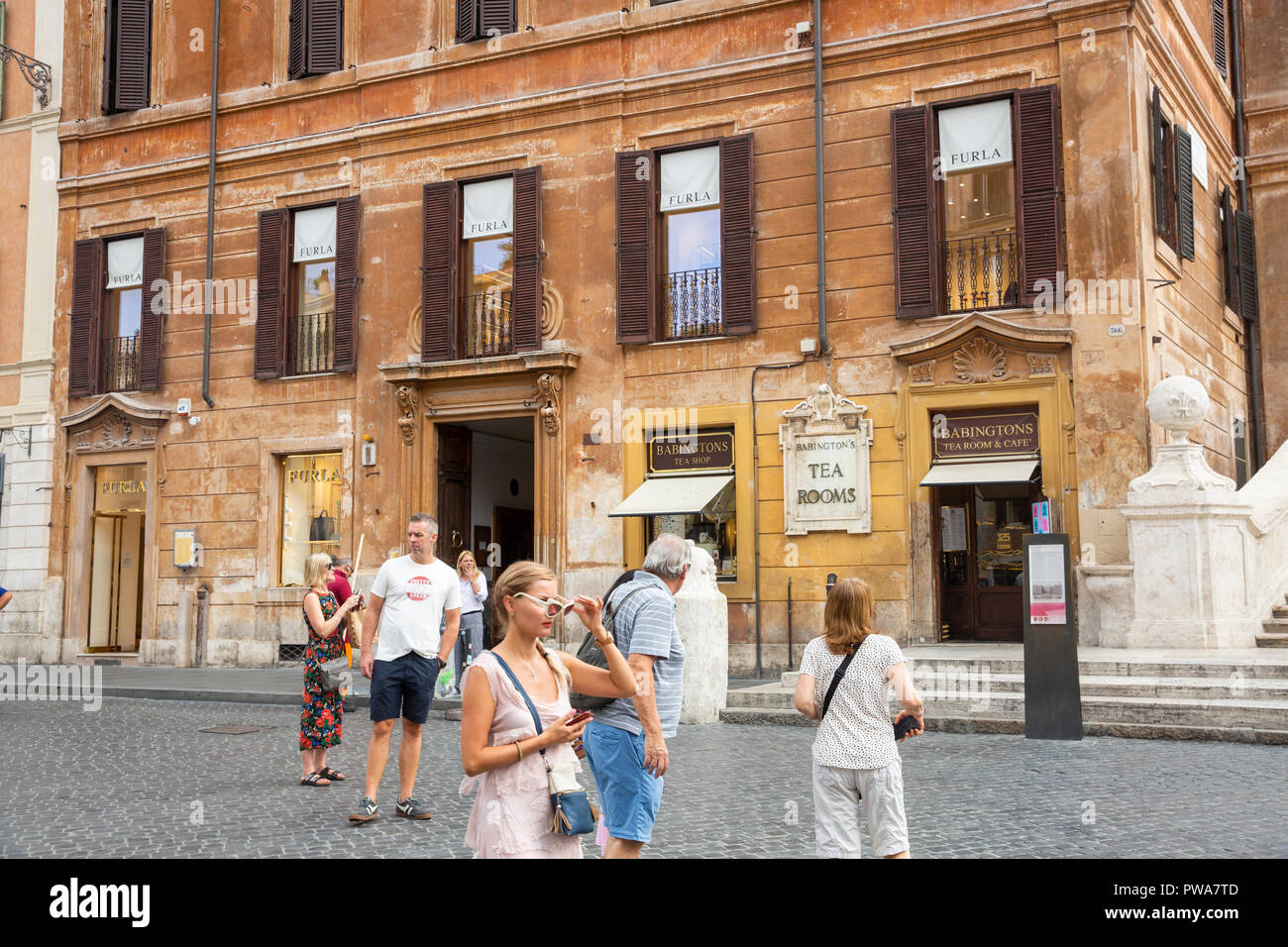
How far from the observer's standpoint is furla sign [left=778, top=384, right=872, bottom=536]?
1619cm

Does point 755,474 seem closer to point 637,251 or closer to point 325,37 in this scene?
point 637,251

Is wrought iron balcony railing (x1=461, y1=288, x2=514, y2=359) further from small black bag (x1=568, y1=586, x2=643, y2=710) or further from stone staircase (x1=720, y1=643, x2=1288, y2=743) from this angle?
small black bag (x1=568, y1=586, x2=643, y2=710)

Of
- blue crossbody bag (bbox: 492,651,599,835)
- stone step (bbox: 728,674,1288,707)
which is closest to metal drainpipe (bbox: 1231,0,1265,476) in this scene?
stone step (bbox: 728,674,1288,707)

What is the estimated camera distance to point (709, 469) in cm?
1733

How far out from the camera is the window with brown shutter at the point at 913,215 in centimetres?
1611

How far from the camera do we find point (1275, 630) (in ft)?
45.2

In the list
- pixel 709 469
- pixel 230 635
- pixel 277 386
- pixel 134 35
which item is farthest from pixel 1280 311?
pixel 134 35

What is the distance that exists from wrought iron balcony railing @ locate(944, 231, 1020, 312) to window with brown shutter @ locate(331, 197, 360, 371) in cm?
929

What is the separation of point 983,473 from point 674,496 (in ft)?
13.6

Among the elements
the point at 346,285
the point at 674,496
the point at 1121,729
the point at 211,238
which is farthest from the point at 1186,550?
the point at 211,238

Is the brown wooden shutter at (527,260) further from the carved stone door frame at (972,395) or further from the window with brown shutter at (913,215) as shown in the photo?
the carved stone door frame at (972,395)

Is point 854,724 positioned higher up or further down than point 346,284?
further down

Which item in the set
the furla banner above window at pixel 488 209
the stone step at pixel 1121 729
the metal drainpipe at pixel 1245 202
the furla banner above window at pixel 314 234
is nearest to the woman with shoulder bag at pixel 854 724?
the stone step at pixel 1121 729
